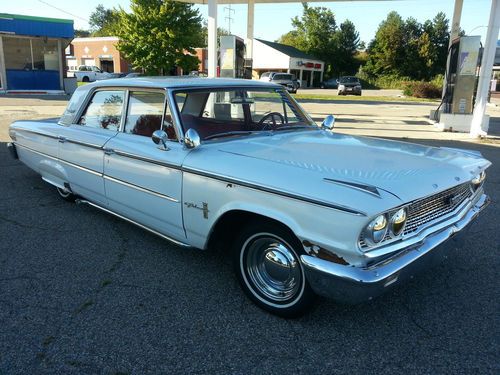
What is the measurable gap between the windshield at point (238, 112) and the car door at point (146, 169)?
0.77 ft

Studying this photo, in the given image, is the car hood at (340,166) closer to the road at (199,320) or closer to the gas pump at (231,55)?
the road at (199,320)

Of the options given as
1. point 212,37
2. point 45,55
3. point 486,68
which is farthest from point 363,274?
point 45,55

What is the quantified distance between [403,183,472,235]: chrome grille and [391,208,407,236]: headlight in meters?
0.11

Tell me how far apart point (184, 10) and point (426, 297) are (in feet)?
109

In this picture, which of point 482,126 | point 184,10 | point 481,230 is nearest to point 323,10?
point 184,10

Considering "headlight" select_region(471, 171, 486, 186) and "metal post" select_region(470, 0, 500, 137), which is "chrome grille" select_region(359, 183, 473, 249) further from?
"metal post" select_region(470, 0, 500, 137)

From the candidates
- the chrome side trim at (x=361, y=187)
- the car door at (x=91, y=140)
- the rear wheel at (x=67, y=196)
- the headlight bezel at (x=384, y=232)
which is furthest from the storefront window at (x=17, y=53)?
the headlight bezel at (x=384, y=232)

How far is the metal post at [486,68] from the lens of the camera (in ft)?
35.4

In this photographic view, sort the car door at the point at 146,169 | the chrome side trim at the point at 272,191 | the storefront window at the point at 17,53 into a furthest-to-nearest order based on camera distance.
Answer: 1. the storefront window at the point at 17,53
2. the car door at the point at 146,169
3. the chrome side trim at the point at 272,191

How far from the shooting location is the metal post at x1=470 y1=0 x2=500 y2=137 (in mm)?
10797

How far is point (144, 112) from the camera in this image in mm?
3865

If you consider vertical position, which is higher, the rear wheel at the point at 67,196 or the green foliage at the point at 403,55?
the green foliage at the point at 403,55

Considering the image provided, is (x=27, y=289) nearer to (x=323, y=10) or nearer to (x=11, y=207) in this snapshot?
(x=11, y=207)

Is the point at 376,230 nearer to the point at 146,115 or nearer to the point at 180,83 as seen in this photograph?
the point at 180,83
